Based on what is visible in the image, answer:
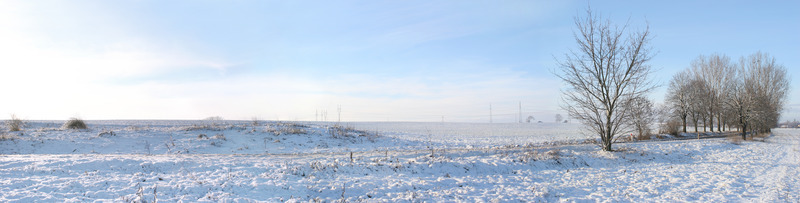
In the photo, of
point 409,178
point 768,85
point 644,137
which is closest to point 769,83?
point 768,85

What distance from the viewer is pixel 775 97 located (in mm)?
48000

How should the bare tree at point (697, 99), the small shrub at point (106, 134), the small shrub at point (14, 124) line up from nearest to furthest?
the small shrub at point (106, 134), the small shrub at point (14, 124), the bare tree at point (697, 99)

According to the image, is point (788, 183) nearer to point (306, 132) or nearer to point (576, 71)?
point (576, 71)

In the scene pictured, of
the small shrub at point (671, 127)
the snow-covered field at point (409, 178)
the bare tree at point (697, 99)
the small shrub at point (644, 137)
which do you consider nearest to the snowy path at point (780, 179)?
the snow-covered field at point (409, 178)

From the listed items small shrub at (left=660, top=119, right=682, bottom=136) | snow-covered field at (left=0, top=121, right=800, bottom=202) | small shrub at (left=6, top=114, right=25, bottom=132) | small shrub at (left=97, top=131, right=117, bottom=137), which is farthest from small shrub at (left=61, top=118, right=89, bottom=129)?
small shrub at (left=660, top=119, right=682, bottom=136)

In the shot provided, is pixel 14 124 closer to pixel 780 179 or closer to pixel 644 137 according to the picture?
pixel 780 179

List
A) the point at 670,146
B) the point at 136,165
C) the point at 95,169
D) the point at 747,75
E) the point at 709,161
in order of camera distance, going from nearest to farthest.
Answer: the point at 95,169 < the point at 136,165 < the point at 709,161 < the point at 670,146 < the point at 747,75

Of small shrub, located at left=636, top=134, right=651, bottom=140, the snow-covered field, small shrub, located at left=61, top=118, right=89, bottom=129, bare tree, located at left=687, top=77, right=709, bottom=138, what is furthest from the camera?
bare tree, located at left=687, top=77, right=709, bottom=138

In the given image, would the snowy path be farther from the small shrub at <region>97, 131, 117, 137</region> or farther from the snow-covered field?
the small shrub at <region>97, 131, 117, 137</region>

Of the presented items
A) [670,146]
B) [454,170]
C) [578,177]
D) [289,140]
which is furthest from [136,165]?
[670,146]

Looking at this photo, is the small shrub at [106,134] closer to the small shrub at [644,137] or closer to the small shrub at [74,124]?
→ the small shrub at [74,124]

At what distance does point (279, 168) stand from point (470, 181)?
6230 millimetres

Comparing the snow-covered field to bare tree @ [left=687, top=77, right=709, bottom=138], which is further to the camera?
bare tree @ [left=687, top=77, right=709, bottom=138]

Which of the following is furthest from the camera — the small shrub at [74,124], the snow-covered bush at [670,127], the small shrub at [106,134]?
the snow-covered bush at [670,127]
